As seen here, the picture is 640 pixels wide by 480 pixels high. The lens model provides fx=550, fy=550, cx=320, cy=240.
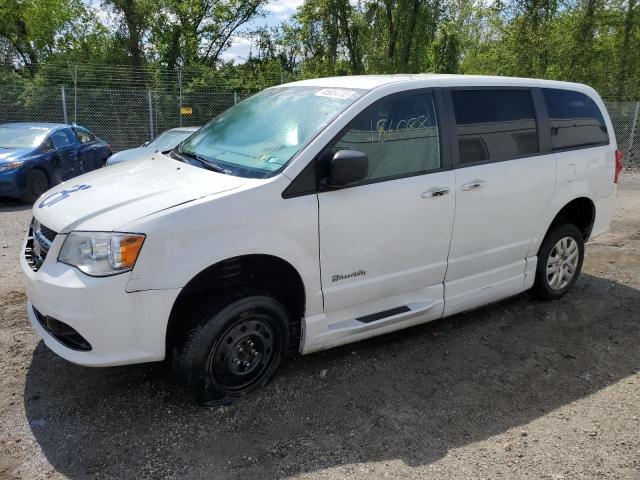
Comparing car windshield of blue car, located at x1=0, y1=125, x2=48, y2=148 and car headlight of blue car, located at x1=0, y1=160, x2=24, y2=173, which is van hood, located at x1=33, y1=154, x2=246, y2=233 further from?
car windshield of blue car, located at x1=0, y1=125, x2=48, y2=148

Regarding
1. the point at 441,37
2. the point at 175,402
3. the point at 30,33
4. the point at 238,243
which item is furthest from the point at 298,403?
the point at 30,33

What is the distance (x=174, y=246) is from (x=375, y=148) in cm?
149

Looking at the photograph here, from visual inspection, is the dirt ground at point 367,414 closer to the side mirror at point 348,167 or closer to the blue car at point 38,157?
the side mirror at point 348,167

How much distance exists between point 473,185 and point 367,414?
5.98ft

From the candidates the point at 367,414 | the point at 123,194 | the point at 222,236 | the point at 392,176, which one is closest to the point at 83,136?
the point at 123,194

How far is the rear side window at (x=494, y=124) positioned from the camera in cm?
408

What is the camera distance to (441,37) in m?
20.8

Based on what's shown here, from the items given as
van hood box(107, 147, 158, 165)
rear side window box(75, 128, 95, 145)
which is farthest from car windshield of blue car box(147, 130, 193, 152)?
rear side window box(75, 128, 95, 145)

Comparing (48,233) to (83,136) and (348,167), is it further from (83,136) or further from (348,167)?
(83,136)

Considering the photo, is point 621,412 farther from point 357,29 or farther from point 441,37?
point 357,29

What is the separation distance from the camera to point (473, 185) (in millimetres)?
4031

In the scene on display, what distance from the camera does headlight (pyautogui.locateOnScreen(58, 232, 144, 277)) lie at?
2824 mm

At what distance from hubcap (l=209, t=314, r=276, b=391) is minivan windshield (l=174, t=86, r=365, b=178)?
913mm

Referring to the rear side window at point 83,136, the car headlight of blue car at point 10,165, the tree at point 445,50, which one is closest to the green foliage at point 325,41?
the tree at point 445,50
